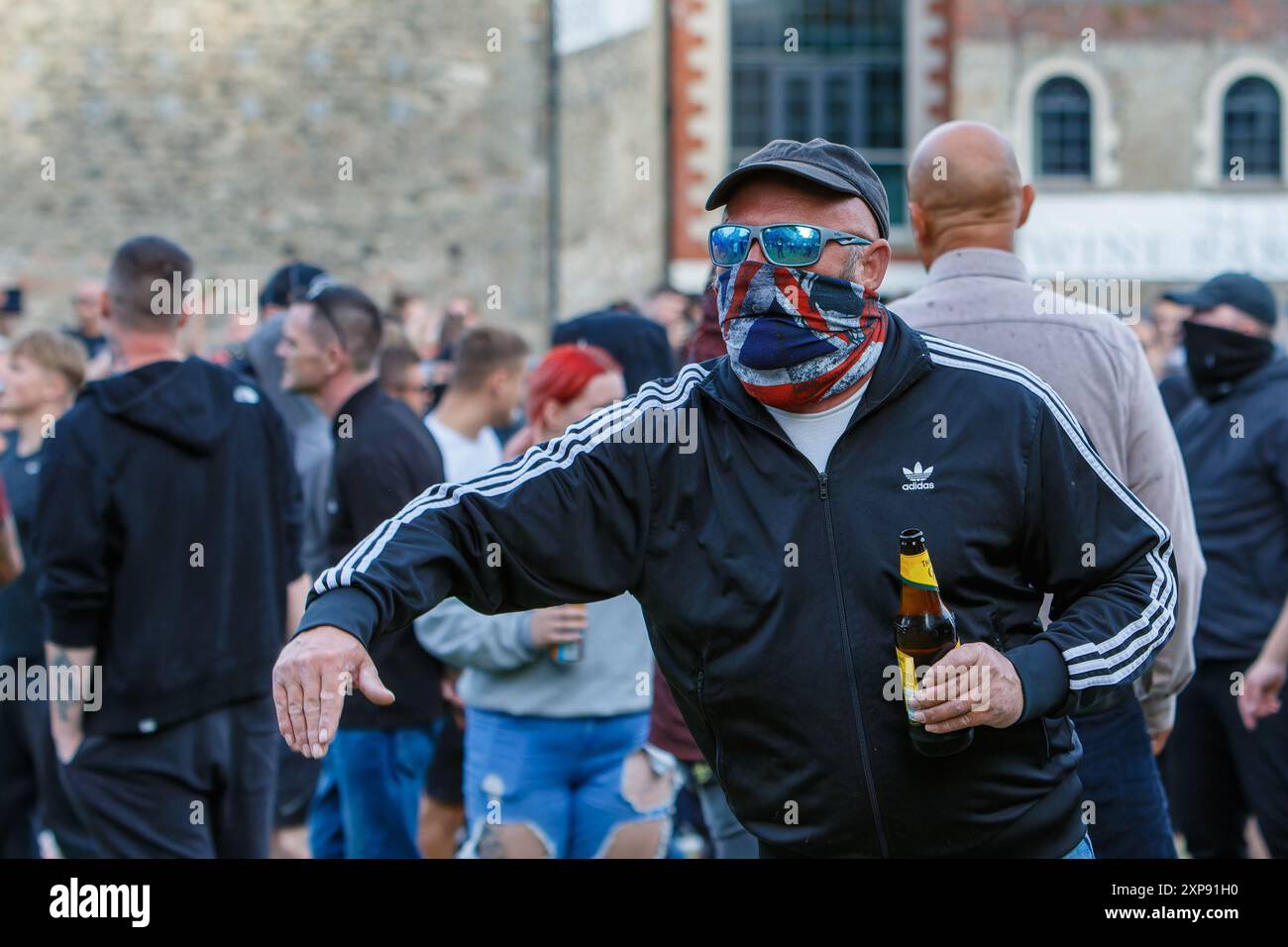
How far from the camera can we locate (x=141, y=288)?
5301mm

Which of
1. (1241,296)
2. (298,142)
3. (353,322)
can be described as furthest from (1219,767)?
(298,142)

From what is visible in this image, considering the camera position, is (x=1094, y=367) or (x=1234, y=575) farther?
(x=1234, y=575)

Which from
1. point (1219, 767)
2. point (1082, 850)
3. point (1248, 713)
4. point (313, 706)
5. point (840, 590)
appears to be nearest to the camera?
point (313, 706)

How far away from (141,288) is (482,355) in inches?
61.6

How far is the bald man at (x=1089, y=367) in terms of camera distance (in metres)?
4.06

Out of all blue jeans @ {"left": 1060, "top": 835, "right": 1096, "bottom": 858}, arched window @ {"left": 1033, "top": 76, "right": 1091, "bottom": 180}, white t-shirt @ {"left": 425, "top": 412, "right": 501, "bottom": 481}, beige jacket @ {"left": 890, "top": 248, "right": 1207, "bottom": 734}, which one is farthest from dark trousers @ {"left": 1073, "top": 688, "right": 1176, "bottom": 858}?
arched window @ {"left": 1033, "top": 76, "right": 1091, "bottom": 180}

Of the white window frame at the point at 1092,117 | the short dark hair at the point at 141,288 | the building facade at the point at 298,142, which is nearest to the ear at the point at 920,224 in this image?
the short dark hair at the point at 141,288

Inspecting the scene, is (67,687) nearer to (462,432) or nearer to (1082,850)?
(462,432)

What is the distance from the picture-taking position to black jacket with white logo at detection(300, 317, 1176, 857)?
3.06m

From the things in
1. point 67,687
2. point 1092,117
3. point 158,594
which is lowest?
point 67,687

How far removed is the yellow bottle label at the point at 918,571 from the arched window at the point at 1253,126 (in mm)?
25985

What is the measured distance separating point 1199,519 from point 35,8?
19696mm

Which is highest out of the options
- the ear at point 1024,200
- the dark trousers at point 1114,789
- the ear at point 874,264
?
the ear at point 1024,200

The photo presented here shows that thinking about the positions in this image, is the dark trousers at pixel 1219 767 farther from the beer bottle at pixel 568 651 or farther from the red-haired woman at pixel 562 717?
the beer bottle at pixel 568 651
